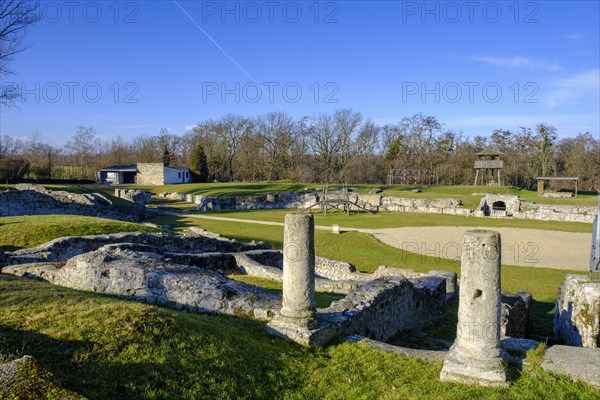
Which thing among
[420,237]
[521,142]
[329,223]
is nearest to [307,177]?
[521,142]

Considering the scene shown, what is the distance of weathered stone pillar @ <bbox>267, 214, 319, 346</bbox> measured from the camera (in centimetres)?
775

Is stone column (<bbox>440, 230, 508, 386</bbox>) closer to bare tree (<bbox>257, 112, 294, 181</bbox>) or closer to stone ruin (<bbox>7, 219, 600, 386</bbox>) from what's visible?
stone ruin (<bbox>7, 219, 600, 386</bbox>)

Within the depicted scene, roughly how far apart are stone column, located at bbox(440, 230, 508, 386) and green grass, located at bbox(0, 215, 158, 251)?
1612 centimetres

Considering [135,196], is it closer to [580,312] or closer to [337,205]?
[337,205]

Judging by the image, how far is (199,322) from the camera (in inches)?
285

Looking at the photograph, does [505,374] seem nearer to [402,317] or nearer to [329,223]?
[402,317]

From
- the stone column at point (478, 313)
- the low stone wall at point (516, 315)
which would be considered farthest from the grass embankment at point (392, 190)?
the stone column at point (478, 313)

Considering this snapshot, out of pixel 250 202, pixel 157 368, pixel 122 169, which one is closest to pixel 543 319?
pixel 157 368

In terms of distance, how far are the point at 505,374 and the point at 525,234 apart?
24.4 m

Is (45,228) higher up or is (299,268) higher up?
(299,268)

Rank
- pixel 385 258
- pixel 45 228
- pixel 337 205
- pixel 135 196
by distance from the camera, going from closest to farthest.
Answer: pixel 45 228 < pixel 385 258 < pixel 337 205 < pixel 135 196

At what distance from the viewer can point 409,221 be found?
34.5m

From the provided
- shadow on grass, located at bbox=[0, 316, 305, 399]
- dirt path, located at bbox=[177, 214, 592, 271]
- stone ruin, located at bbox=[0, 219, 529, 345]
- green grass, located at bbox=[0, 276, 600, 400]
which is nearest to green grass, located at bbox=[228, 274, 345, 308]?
stone ruin, located at bbox=[0, 219, 529, 345]

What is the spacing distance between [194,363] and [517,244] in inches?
888
